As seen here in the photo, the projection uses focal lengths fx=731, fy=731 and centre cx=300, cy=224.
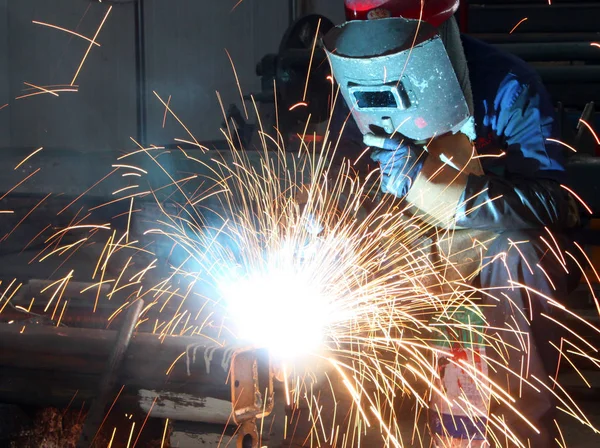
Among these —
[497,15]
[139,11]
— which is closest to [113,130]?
[139,11]

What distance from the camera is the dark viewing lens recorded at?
231cm

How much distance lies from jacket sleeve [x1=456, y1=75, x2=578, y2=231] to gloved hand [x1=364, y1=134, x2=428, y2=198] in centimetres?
18

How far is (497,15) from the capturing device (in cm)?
429

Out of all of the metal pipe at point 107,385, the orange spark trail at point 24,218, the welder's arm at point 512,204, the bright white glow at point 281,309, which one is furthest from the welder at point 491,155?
the orange spark trail at point 24,218

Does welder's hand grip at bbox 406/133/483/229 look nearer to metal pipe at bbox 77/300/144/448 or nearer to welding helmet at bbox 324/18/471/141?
welding helmet at bbox 324/18/471/141

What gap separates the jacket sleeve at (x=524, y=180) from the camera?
7.49 ft

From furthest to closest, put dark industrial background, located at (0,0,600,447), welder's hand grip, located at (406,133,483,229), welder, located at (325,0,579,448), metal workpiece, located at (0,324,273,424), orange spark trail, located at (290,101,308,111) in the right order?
dark industrial background, located at (0,0,600,447) → orange spark trail, located at (290,101,308,111) → welder's hand grip, located at (406,133,483,229) → welder, located at (325,0,579,448) → metal workpiece, located at (0,324,273,424)

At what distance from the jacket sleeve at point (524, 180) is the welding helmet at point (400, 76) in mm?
173

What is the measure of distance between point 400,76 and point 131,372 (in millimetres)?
1210

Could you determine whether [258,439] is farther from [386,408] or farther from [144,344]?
[386,408]

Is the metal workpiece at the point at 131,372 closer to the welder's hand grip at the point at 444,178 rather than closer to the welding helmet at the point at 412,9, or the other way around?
the welder's hand grip at the point at 444,178

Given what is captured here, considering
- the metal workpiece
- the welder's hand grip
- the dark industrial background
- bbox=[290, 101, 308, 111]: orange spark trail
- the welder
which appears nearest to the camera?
the metal workpiece

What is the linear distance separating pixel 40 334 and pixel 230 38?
365cm

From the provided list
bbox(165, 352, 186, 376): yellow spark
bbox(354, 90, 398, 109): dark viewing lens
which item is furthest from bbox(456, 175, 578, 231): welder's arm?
bbox(165, 352, 186, 376): yellow spark
